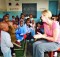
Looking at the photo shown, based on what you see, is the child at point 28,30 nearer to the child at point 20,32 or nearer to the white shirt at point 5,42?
the child at point 20,32

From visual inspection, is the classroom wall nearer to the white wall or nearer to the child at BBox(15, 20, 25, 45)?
the white wall

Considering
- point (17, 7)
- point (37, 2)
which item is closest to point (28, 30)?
point (17, 7)

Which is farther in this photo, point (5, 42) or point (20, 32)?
point (20, 32)

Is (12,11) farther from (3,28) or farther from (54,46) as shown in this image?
(54,46)

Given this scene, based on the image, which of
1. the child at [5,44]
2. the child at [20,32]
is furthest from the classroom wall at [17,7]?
the child at [5,44]

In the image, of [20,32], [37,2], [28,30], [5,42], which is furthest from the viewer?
[37,2]

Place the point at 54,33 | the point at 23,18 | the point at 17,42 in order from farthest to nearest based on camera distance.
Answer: the point at 23,18
the point at 17,42
the point at 54,33

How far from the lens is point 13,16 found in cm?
532

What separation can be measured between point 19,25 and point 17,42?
61cm

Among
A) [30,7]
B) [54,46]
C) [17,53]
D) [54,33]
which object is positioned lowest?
[17,53]

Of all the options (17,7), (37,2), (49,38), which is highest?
(37,2)

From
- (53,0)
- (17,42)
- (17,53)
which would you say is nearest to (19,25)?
(17,42)

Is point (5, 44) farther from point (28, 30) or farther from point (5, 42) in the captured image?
point (28, 30)

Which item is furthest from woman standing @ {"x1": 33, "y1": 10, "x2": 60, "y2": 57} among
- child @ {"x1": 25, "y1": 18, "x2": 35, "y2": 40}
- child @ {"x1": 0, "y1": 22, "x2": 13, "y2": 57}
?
child @ {"x1": 25, "y1": 18, "x2": 35, "y2": 40}
